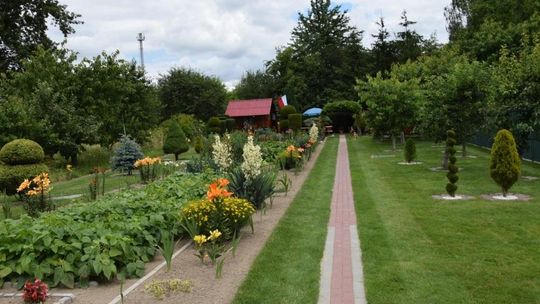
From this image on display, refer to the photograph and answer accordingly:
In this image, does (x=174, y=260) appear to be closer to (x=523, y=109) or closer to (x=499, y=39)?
(x=523, y=109)

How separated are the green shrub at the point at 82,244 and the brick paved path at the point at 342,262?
2.14 metres

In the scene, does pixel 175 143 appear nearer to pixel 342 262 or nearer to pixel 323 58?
pixel 342 262

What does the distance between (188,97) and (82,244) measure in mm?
46697

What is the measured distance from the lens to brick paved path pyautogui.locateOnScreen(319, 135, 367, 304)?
5.18 metres

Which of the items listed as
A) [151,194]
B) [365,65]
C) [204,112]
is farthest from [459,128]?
[204,112]

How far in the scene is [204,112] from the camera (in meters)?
51.9

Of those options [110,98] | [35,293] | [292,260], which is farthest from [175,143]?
[35,293]

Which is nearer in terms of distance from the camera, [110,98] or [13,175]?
[13,175]

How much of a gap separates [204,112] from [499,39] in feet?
101

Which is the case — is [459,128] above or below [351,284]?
above

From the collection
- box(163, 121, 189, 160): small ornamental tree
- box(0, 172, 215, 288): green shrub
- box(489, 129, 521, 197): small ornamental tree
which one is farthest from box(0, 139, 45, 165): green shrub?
box(489, 129, 521, 197): small ornamental tree

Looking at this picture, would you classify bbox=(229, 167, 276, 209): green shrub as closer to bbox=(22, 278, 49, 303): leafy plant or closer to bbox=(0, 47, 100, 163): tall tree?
bbox=(22, 278, 49, 303): leafy plant

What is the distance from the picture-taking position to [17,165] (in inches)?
504

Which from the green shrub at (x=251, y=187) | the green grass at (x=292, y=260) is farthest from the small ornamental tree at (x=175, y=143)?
the green shrub at (x=251, y=187)
